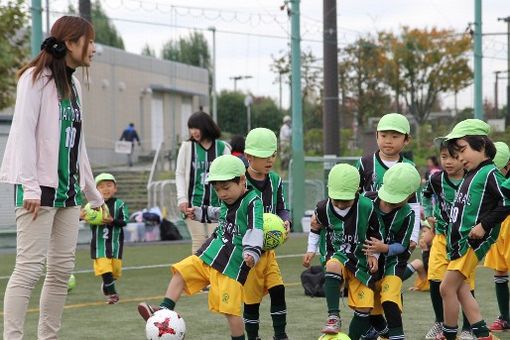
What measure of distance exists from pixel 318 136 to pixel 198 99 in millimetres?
15767

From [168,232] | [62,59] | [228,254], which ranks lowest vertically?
[168,232]

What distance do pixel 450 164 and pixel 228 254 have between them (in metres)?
2.08

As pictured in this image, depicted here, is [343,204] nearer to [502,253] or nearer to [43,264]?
[43,264]

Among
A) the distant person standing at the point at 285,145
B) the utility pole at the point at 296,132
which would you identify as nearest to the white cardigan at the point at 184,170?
the utility pole at the point at 296,132

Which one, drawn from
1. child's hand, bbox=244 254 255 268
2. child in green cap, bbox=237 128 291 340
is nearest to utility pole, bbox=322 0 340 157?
child in green cap, bbox=237 128 291 340

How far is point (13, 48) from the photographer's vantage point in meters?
18.8

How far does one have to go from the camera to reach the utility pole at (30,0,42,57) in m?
16.2

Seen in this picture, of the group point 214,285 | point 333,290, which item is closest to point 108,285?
point 214,285

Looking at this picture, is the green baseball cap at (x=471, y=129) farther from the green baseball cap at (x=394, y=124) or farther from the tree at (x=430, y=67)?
the tree at (x=430, y=67)

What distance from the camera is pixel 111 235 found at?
10.6m

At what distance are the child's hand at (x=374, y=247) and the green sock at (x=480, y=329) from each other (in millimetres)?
904

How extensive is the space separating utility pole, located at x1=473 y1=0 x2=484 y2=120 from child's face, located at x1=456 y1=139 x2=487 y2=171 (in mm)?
19942

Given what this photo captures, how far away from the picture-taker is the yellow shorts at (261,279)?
7375 mm

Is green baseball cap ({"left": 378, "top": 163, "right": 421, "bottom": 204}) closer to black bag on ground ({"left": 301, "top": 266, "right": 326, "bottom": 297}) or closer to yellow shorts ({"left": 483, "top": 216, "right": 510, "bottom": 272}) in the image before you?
yellow shorts ({"left": 483, "top": 216, "right": 510, "bottom": 272})
